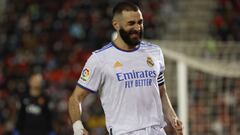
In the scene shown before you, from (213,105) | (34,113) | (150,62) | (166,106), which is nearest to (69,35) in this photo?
(213,105)

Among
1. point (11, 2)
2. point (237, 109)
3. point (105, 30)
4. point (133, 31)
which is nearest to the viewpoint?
point (133, 31)

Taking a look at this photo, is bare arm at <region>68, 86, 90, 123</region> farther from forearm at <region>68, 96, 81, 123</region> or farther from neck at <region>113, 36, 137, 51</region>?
neck at <region>113, 36, 137, 51</region>

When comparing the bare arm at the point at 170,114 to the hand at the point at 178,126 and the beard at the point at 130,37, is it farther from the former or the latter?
the beard at the point at 130,37

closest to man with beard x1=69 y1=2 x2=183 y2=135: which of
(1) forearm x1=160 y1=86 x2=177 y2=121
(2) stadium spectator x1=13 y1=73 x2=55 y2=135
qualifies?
(1) forearm x1=160 y1=86 x2=177 y2=121

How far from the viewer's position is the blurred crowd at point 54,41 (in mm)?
16156

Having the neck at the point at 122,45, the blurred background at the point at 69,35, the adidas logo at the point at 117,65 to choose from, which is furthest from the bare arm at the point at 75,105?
the blurred background at the point at 69,35

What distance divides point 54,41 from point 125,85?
1363 cm

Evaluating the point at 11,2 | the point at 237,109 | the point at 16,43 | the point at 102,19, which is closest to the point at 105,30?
the point at 102,19

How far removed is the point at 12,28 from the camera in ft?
64.6

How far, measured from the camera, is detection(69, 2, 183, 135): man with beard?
218 inches

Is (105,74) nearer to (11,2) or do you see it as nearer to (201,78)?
(201,78)

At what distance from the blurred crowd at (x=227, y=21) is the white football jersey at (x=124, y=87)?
41.6ft

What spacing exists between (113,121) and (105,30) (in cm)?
1311

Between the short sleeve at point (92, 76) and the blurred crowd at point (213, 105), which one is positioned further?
the blurred crowd at point (213, 105)
